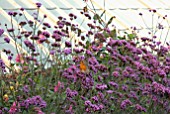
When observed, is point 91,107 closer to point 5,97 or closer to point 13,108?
point 13,108

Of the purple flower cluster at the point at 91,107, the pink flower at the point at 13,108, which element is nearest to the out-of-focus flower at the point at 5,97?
the pink flower at the point at 13,108

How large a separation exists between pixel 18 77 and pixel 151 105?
93 centimetres

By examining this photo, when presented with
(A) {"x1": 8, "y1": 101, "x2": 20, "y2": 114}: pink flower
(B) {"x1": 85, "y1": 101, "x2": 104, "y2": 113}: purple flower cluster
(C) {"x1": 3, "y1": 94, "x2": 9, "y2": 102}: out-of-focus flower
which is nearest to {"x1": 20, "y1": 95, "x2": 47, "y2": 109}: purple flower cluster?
(A) {"x1": 8, "y1": 101, "x2": 20, "y2": 114}: pink flower

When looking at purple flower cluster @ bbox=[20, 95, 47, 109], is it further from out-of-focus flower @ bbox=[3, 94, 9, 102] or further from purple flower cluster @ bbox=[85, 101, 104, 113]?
out-of-focus flower @ bbox=[3, 94, 9, 102]

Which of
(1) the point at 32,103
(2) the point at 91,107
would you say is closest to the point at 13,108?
(1) the point at 32,103

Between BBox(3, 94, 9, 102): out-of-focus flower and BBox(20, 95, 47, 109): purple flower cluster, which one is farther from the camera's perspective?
BBox(3, 94, 9, 102): out-of-focus flower

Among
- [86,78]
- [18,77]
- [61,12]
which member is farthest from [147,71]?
[61,12]

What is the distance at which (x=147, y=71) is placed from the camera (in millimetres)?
3641

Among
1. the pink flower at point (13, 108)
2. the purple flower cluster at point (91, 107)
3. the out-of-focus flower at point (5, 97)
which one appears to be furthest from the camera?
the out-of-focus flower at point (5, 97)

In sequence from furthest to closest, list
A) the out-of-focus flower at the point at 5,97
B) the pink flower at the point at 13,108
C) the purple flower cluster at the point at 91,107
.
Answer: the out-of-focus flower at the point at 5,97, the purple flower cluster at the point at 91,107, the pink flower at the point at 13,108

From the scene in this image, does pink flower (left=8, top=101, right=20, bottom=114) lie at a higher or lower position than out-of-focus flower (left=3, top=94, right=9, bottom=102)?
higher

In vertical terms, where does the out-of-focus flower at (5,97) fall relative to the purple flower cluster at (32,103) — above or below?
below

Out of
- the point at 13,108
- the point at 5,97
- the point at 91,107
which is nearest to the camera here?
the point at 13,108

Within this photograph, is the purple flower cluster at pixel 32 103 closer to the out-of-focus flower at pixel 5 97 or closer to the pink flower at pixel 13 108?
the pink flower at pixel 13 108
